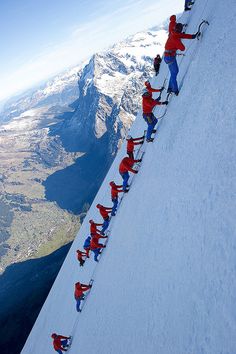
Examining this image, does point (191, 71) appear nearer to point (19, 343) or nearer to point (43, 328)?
point (43, 328)

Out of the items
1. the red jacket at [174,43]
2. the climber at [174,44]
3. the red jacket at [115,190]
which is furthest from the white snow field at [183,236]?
the red jacket at [174,43]

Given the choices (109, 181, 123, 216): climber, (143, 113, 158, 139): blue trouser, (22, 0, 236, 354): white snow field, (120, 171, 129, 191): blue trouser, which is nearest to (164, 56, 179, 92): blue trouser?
(22, 0, 236, 354): white snow field

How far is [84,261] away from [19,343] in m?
113

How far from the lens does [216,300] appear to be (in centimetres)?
880

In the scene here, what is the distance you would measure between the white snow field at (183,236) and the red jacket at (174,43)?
1310 millimetres

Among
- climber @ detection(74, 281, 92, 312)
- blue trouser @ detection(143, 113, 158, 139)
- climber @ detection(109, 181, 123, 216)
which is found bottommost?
climber @ detection(74, 281, 92, 312)

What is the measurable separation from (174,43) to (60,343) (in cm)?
1990

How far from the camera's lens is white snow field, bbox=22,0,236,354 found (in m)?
9.33

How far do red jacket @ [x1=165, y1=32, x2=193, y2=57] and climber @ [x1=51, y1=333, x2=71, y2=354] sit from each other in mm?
18844

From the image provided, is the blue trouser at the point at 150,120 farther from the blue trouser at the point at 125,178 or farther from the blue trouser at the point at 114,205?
the blue trouser at the point at 114,205

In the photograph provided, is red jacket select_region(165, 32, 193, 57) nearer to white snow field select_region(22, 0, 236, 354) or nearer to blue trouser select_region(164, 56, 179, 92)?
blue trouser select_region(164, 56, 179, 92)

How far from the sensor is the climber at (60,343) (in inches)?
933

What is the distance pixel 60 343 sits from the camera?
24.0 meters

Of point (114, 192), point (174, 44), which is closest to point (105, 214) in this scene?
point (114, 192)
